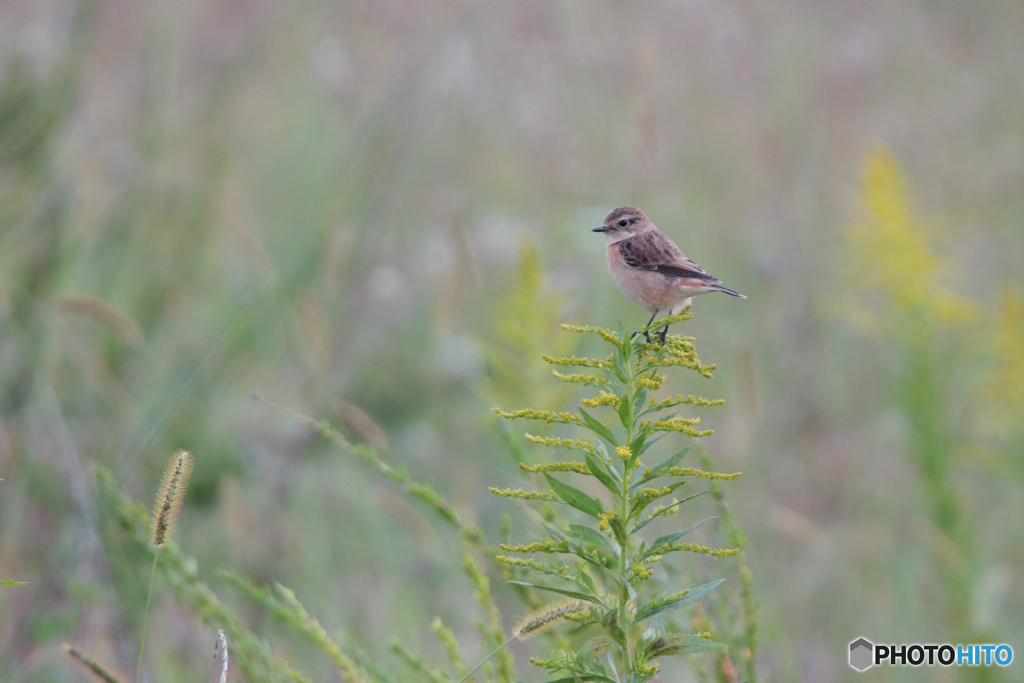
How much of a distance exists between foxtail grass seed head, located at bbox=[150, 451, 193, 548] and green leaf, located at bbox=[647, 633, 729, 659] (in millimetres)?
760

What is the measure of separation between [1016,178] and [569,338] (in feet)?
14.9

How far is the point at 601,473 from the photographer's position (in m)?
1.16

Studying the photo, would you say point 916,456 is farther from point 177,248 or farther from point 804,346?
point 177,248

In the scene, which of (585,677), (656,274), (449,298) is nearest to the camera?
(585,677)

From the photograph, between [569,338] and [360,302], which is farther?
[360,302]

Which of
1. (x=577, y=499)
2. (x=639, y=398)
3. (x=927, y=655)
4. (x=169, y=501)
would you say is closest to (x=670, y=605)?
(x=577, y=499)

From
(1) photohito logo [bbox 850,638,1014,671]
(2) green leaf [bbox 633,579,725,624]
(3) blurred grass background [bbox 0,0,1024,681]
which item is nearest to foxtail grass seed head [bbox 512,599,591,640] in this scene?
(2) green leaf [bbox 633,579,725,624]

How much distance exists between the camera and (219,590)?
11.9 feet

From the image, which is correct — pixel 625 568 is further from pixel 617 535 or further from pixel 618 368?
pixel 618 368

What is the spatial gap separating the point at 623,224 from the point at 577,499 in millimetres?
1499

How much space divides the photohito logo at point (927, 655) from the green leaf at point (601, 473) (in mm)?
2091

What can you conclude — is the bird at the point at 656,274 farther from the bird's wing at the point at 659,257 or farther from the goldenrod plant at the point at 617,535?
the goldenrod plant at the point at 617,535

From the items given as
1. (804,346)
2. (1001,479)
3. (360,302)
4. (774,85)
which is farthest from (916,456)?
(774,85)

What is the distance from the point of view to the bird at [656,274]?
2.19 metres
